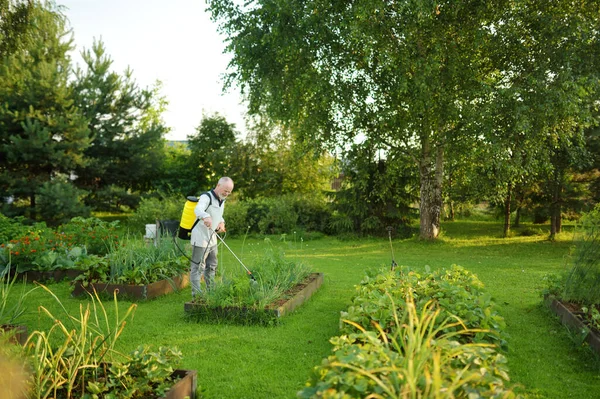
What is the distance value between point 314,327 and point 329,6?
→ 967 cm

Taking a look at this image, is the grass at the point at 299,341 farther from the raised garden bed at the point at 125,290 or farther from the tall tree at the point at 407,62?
the tall tree at the point at 407,62

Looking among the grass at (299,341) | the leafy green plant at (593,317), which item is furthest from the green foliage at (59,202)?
the leafy green plant at (593,317)

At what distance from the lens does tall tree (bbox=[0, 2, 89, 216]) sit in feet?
61.8

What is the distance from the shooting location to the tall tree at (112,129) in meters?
21.1

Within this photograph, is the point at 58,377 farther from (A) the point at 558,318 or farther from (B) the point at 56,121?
(B) the point at 56,121

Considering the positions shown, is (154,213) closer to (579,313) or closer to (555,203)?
(555,203)

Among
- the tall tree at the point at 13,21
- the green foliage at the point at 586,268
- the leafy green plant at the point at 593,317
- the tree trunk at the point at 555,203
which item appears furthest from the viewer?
the tree trunk at the point at 555,203

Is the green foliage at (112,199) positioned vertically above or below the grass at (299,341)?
above

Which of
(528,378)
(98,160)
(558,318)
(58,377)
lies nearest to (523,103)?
(558,318)

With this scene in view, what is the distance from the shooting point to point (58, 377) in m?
3.18

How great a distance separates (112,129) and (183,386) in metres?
19.6

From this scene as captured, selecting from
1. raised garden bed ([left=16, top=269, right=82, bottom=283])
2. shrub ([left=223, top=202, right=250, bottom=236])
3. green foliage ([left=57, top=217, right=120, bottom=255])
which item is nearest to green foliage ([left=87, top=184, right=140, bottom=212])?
shrub ([left=223, top=202, right=250, bottom=236])

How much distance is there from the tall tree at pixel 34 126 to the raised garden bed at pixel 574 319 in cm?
1763

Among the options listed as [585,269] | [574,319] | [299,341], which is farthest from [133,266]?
[585,269]
